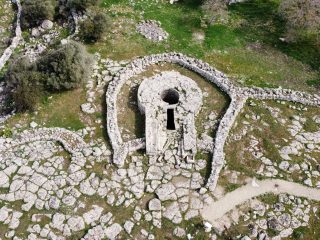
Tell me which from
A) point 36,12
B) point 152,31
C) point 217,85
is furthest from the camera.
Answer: point 36,12

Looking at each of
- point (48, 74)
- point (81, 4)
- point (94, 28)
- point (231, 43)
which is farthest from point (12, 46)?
point (231, 43)

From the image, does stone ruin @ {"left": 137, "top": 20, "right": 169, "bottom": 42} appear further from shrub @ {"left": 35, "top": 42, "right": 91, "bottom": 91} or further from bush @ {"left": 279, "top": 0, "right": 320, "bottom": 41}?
bush @ {"left": 279, "top": 0, "right": 320, "bottom": 41}

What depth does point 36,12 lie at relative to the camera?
33125mm

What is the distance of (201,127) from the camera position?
24906 mm

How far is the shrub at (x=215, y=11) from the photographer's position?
109ft

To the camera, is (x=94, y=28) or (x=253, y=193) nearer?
(x=253, y=193)

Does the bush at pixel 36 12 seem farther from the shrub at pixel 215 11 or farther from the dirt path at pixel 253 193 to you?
the dirt path at pixel 253 193

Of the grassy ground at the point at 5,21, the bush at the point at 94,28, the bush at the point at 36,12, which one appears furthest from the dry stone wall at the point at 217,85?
the grassy ground at the point at 5,21

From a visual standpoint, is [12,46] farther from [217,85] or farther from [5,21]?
[217,85]

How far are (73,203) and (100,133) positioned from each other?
483cm

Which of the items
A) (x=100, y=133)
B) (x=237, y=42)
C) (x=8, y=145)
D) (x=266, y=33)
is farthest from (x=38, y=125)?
(x=266, y=33)

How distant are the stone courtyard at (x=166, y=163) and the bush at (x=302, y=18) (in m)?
6.65

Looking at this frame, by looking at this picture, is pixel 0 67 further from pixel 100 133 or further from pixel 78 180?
pixel 78 180

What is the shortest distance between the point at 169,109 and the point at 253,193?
23.6 feet
